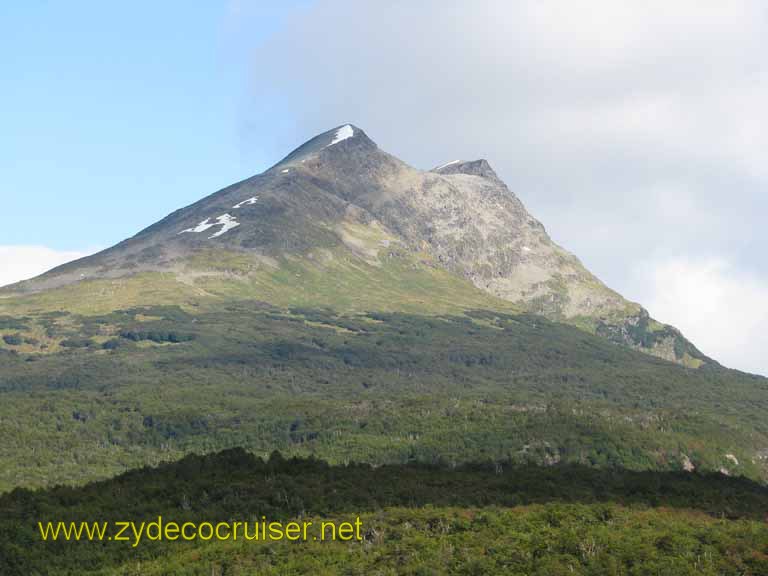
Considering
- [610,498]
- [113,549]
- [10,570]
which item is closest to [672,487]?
[610,498]

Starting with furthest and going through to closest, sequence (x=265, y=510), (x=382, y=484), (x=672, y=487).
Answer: (x=672, y=487) < (x=382, y=484) < (x=265, y=510)

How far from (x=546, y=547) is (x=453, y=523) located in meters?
15.7

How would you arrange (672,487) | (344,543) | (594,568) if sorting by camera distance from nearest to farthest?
(594,568)
(344,543)
(672,487)

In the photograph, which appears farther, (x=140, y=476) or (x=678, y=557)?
(x=140, y=476)

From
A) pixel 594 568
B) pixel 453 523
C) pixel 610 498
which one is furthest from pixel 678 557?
pixel 610 498

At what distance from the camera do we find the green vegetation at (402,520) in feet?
431

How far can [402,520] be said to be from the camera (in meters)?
148

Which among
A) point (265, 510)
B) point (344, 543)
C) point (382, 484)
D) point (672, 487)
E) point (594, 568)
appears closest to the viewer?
point (594, 568)

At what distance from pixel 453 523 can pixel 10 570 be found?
2022 inches

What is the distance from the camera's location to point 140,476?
173375mm

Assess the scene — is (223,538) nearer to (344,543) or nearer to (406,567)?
(344,543)

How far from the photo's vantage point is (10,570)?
5300 inches

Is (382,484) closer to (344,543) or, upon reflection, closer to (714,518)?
(344,543)

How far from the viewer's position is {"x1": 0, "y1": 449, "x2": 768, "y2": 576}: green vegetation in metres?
131
